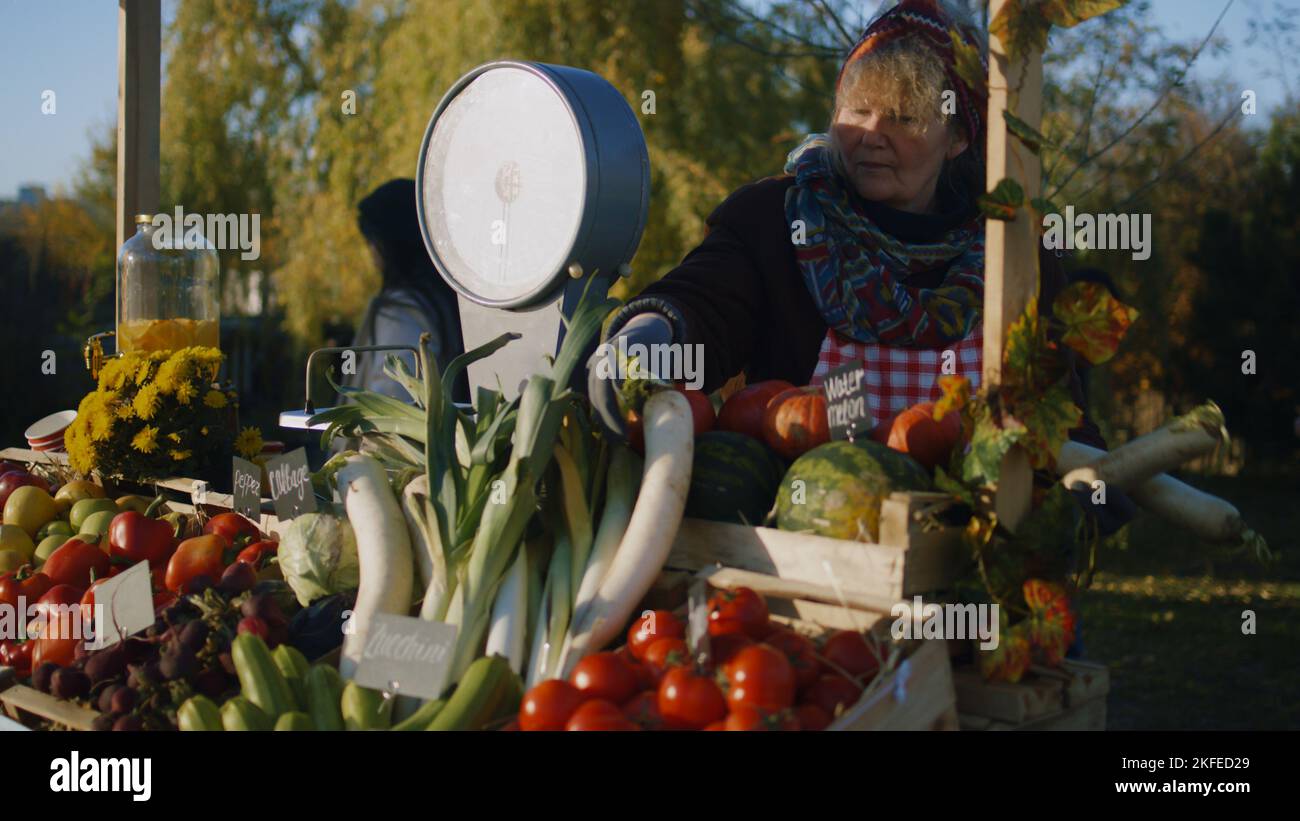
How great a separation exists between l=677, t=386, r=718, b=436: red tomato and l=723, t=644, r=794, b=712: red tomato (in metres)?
0.59

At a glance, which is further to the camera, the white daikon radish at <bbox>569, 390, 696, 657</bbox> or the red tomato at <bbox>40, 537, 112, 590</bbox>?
the red tomato at <bbox>40, 537, 112, 590</bbox>

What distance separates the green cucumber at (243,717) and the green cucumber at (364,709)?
0.11 m

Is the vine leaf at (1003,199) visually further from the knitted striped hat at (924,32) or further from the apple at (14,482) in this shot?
the apple at (14,482)

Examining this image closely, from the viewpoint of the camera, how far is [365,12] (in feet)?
39.7

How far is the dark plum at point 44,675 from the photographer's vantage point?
196 cm

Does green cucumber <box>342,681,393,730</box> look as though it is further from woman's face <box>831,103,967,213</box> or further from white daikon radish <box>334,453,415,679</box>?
woman's face <box>831,103,967,213</box>

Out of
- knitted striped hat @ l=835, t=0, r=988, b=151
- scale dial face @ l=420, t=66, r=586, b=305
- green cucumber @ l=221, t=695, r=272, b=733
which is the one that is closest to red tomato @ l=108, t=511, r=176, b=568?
scale dial face @ l=420, t=66, r=586, b=305

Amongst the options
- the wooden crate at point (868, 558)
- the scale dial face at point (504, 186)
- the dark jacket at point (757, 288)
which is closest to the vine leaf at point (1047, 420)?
the wooden crate at point (868, 558)

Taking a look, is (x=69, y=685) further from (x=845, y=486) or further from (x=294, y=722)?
(x=845, y=486)

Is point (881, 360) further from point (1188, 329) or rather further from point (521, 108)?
point (1188, 329)

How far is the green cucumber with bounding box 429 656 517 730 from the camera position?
149 cm

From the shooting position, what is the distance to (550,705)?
4.67ft

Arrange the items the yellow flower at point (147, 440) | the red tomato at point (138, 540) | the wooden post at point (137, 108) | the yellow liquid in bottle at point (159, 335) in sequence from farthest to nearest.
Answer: the wooden post at point (137, 108)
the yellow liquid in bottle at point (159, 335)
the yellow flower at point (147, 440)
the red tomato at point (138, 540)

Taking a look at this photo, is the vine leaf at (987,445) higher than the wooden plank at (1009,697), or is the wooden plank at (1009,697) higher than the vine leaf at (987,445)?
the vine leaf at (987,445)
